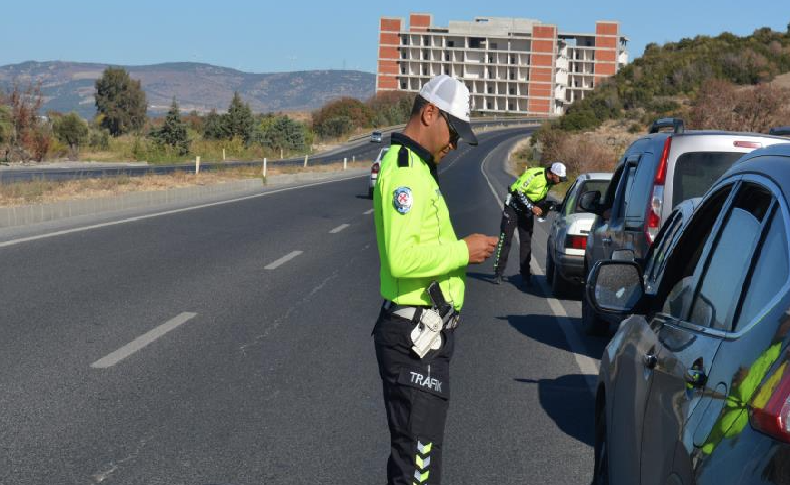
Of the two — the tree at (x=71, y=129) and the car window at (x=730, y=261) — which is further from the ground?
the car window at (x=730, y=261)

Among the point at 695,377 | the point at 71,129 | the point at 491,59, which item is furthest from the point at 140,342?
the point at 491,59

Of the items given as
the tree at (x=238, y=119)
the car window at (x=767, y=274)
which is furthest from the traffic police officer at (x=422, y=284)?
the tree at (x=238, y=119)

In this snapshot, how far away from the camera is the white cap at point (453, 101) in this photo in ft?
13.0

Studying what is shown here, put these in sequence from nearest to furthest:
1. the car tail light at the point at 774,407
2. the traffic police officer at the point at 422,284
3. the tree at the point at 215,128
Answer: the car tail light at the point at 774,407, the traffic police officer at the point at 422,284, the tree at the point at 215,128

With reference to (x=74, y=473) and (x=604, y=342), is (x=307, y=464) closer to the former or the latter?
(x=74, y=473)

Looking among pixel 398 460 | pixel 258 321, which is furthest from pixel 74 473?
pixel 258 321

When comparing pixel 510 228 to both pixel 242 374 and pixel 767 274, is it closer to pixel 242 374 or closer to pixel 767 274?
pixel 242 374

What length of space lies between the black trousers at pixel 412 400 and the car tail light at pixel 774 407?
186 cm

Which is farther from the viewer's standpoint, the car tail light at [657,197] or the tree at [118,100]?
the tree at [118,100]

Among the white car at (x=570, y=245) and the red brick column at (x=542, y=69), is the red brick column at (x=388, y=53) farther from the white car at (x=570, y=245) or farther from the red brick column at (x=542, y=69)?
the white car at (x=570, y=245)

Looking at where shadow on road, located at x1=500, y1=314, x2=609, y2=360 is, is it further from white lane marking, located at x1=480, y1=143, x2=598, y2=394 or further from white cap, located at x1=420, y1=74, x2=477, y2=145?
white cap, located at x1=420, y1=74, x2=477, y2=145

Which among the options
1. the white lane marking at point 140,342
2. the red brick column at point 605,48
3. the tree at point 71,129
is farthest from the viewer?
the red brick column at point 605,48

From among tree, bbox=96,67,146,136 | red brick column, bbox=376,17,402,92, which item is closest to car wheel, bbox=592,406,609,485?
tree, bbox=96,67,146,136

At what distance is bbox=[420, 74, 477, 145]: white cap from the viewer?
Result: 3953 millimetres
